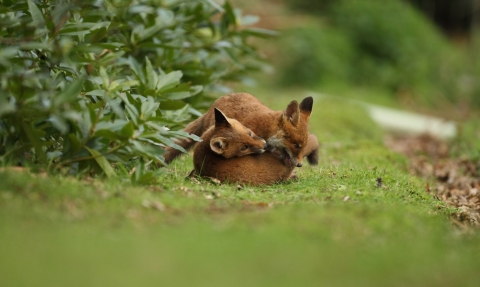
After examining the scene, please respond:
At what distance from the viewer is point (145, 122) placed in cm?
607

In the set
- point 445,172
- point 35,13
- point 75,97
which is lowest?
point 445,172

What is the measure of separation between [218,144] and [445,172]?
4697mm

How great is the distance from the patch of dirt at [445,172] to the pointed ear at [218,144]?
2387mm

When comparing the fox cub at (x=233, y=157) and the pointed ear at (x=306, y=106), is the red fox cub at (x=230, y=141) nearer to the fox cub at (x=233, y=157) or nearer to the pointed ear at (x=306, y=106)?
the fox cub at (x=233, y=157)

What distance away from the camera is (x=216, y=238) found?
15.6ft

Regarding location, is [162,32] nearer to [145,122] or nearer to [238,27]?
[238,27]

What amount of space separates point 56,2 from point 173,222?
8.98 feet

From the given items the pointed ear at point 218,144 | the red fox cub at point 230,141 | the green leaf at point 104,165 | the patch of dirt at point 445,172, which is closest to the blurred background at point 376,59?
the patch of dirt at point 445,172

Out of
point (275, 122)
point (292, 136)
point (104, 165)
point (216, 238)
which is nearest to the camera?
point (216, 238)

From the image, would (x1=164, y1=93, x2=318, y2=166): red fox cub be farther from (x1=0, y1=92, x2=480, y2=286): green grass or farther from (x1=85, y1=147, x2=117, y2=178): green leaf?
(x1=85, y1=147, x2=117, y2=178): green leaf

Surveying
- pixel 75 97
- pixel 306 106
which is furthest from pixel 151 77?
pixel 306 106

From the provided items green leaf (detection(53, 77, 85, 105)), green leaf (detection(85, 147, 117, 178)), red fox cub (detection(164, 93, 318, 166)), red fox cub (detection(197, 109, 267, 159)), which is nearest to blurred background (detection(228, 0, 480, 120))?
red fox cub (detection(164, 93, 318, 166))

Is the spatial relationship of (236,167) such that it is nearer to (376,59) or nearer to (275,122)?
(275,122)

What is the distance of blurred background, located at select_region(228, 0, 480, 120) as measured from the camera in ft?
62.9
